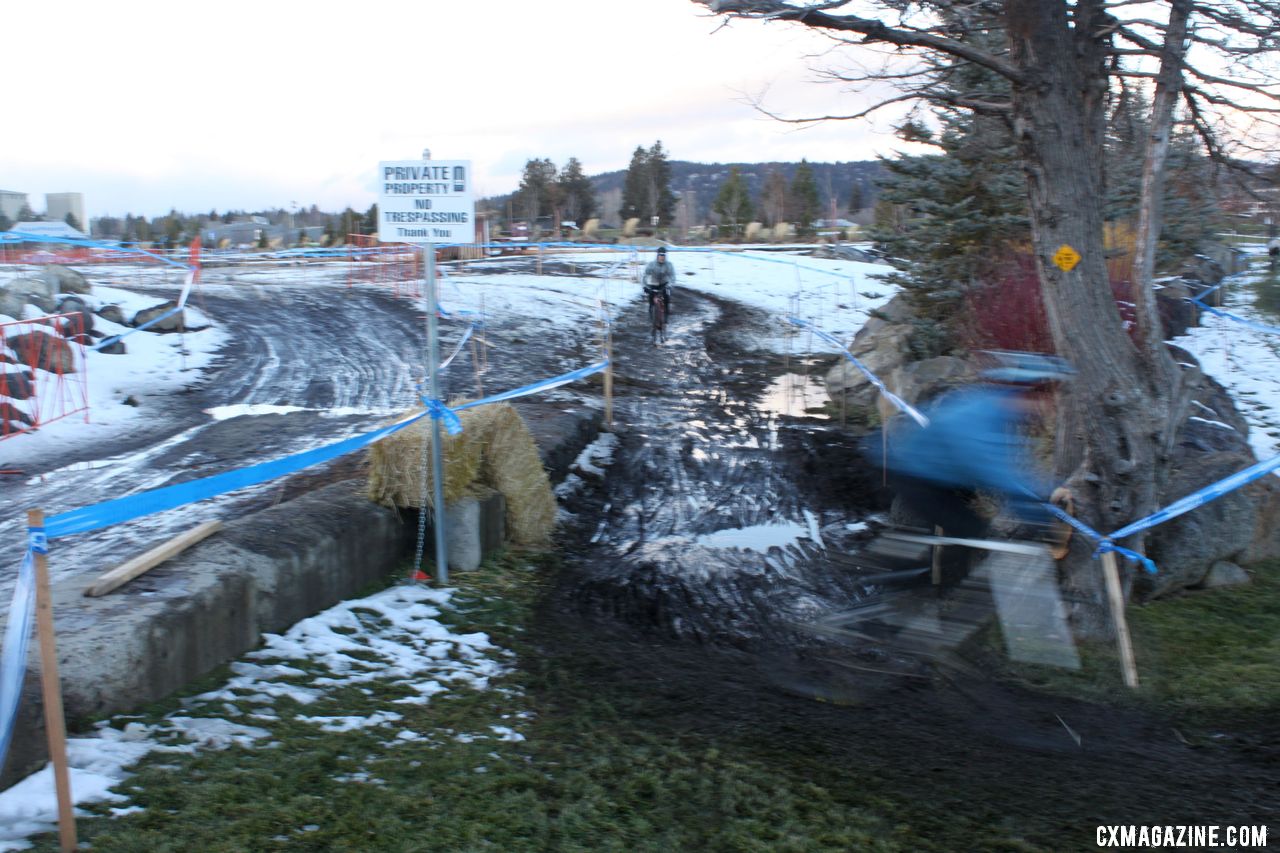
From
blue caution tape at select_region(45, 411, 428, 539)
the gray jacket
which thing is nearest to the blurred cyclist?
blue caution tape at select_region(45, 411, 428, 539)

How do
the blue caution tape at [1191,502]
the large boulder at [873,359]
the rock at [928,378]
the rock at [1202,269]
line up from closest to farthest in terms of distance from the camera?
the blue caution tape at [1191,502], the rock at [928,378], the large boulder at [873,359], the rock at [1202,269]

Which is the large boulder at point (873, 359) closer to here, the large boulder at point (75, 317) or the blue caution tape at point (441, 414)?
the blue caution tape at point (441, 414)

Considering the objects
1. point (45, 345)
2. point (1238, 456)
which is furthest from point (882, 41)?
point (45, 345)

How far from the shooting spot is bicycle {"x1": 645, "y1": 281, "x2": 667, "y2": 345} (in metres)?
19.2

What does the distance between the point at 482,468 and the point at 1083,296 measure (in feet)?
15.3

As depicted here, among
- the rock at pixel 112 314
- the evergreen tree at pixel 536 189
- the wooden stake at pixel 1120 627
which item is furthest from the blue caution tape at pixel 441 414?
the evergreen tree at pixel 536 189

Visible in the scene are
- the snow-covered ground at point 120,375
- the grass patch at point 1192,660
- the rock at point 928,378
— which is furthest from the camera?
the rock at point 928,378

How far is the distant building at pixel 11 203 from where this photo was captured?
177ft

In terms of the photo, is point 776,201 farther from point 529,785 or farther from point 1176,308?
point 529,785

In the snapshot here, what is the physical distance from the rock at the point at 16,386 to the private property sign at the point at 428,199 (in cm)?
724

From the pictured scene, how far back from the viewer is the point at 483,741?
459 cm

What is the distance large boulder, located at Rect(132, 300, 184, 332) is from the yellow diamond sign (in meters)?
15.1

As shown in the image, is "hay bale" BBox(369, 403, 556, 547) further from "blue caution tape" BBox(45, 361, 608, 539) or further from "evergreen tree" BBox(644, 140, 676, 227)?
"evergreen tree" BBox(644, 140, 676, 227)

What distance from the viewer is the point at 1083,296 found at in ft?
21.8
